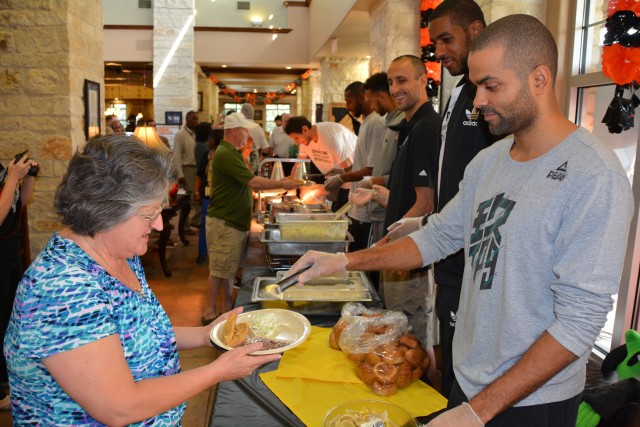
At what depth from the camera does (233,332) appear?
4.85ft

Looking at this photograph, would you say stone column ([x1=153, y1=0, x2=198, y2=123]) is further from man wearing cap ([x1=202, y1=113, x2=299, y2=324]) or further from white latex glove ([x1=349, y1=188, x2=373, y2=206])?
white latex glove ([x1=349, y1=188, x2=373, y2=206])

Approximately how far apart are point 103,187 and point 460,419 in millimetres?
919

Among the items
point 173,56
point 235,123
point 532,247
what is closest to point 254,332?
point 532,247

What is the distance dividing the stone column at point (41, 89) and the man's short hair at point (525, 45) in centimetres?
321

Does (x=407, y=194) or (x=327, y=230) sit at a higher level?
(x=407, y=194)

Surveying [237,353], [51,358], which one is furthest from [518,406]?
[51,358]

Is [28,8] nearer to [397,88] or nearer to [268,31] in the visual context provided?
[397,88]

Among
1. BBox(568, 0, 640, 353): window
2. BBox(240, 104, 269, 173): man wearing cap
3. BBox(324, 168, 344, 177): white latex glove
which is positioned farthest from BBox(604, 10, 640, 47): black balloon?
BBox(240, 104, 269, 173): man wearing cap

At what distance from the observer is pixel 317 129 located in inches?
195

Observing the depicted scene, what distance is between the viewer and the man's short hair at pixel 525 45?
1142mm

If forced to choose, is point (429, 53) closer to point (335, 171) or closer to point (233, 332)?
point (335, 171)

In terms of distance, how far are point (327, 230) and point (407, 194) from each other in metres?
0.45

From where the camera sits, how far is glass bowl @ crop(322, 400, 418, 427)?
48.7 inches

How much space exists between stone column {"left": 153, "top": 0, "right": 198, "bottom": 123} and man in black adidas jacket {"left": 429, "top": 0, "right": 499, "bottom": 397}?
10.3m
